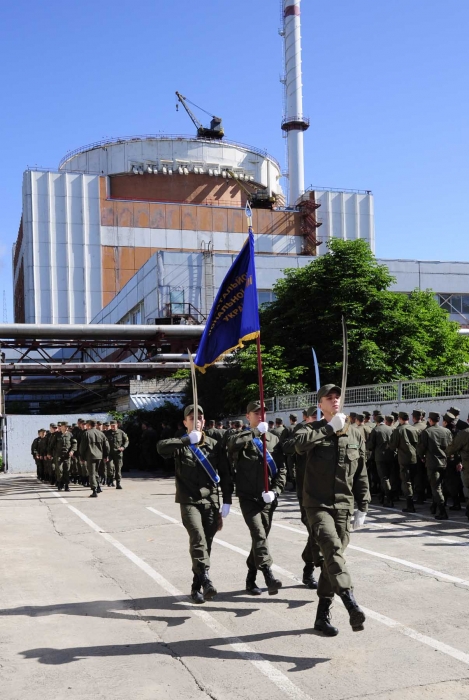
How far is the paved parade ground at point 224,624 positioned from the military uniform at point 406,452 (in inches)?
91.9

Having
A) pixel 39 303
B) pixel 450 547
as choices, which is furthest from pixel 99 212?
pixel 450 547

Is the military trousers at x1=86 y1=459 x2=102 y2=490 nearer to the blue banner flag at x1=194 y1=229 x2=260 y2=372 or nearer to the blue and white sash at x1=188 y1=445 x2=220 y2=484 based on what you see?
the blue banner flag at x1=194 y1=229 x2=260 y2=372

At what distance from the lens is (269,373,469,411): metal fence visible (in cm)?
1634

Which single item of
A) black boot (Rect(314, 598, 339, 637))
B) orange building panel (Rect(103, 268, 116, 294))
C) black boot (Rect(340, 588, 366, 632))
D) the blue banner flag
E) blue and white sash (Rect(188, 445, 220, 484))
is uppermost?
orange building panel (Rect(103, 268, 116, 294))

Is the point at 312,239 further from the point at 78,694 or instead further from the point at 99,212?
the point at 78,694

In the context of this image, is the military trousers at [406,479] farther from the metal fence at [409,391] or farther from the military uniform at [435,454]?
the metal fence at [409,391]

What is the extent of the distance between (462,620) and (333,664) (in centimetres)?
156

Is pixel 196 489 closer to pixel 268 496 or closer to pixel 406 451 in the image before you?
pixel 268 496

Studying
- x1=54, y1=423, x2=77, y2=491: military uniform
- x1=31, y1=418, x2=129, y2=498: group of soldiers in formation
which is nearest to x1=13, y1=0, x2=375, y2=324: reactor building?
x1=31, y1=418, x2=129, y2=498: group of soldiers in formation

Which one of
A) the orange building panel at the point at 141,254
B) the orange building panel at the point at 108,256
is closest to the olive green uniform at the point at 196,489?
the orange building panel at the point at 141,254

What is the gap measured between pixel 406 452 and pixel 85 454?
8.32 meters

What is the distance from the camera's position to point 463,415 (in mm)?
16141

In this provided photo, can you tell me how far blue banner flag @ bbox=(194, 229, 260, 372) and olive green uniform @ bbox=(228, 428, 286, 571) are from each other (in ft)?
3.74

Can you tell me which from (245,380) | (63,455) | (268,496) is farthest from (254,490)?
(245,380)
